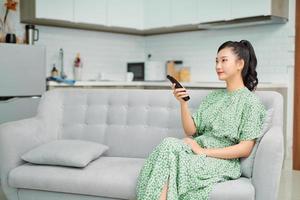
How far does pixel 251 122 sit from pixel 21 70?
276 cm

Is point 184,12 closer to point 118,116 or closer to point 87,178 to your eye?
point 118,116

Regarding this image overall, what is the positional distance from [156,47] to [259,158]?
414 cm

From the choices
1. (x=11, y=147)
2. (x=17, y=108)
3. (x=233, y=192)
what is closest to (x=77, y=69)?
(x=17, y=108)

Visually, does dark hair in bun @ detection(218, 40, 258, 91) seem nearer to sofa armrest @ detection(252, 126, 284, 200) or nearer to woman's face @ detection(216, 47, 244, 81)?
woman's face @ detection(216, 47, 244, 81)

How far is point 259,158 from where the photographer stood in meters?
2.35

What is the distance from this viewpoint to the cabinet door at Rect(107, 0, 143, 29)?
5.60 meters

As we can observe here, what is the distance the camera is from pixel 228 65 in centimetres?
257

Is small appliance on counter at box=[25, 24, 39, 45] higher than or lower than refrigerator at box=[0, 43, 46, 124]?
higher

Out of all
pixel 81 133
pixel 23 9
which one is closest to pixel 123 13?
pixel 23 9

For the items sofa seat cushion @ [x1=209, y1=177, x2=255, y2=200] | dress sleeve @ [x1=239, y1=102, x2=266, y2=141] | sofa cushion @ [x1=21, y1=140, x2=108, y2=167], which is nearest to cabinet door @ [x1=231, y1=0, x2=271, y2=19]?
dress sleeve @ [x1=239, y1=102, x2=266, y2=141]

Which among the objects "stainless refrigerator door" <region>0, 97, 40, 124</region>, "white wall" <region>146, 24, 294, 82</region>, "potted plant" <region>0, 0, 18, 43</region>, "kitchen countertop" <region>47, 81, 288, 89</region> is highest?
"potted plant" <region>0, 0, 18, 43</region>

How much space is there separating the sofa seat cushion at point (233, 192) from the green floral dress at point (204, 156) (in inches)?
1.5

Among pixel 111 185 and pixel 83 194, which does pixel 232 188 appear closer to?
pixel 111 185

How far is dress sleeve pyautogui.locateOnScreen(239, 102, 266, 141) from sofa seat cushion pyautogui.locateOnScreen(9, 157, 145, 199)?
2.13 ft
